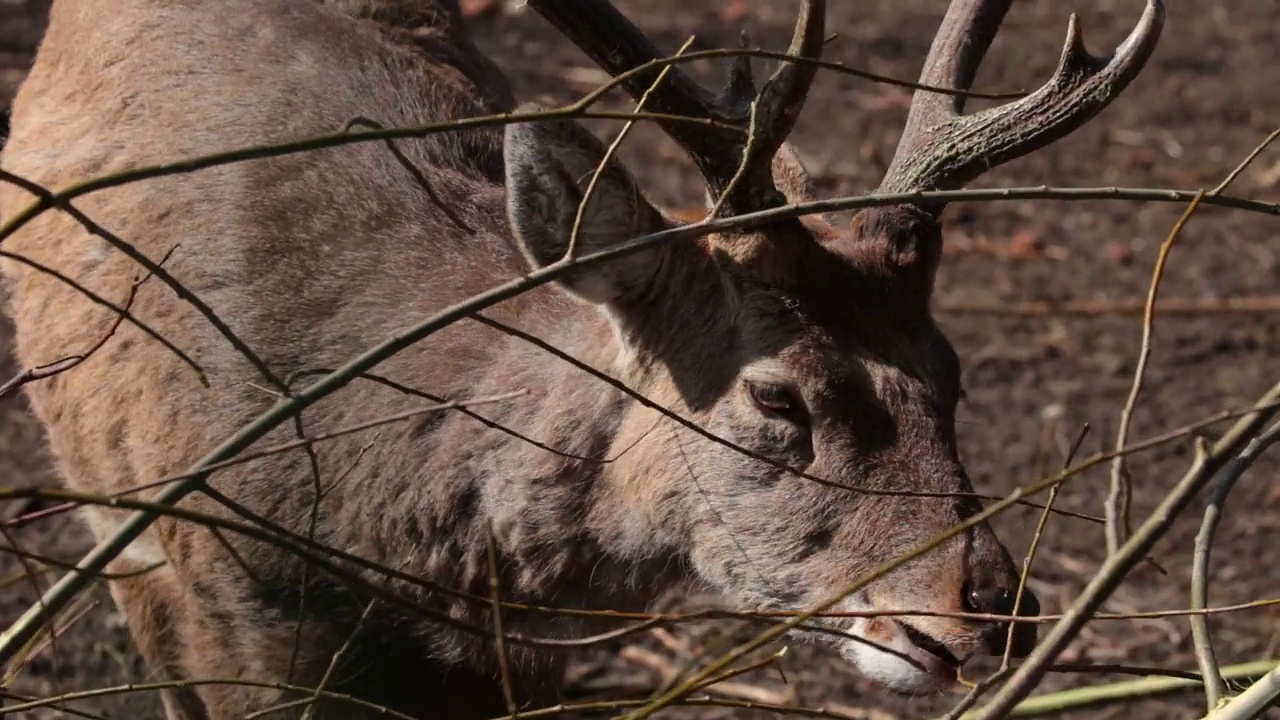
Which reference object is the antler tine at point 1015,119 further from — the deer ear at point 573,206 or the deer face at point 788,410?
the deer ear at point 573,206

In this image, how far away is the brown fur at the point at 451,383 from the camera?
3.91m

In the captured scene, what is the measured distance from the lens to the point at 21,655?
129 inches

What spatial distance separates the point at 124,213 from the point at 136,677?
180cm

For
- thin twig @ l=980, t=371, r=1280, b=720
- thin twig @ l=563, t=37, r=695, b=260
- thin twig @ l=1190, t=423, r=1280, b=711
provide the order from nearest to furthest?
thin twig @ l=980, t=371, r=1280, b=720 < thin twig @ l=563, t=37, r=695, b=260 < thin twig @ l=1190, t=423, r=1280, b=711

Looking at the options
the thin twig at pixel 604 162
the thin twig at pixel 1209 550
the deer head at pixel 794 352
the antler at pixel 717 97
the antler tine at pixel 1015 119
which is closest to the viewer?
the thin twig at pixel 604 162

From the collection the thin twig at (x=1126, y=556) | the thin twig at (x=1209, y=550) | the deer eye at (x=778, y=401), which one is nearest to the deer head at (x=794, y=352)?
the deer eye at (x=778, y=401)

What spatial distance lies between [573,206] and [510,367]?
55 centimetres

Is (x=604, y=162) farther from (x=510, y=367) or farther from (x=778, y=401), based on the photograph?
(x=510, y=367)

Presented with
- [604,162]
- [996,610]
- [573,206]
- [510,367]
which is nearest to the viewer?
[604,162]

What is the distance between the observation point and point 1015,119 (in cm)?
399

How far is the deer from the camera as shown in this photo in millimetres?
3855

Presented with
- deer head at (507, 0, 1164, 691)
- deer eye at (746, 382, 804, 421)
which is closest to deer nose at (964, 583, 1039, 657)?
deer head at (507, 0, 1164, 691)

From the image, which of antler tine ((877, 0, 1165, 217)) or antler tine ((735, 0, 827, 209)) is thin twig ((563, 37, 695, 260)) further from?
antler tine ((877, 0, 1165, 217))

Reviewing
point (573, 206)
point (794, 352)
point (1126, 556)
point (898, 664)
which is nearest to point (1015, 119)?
point (794, 352)
